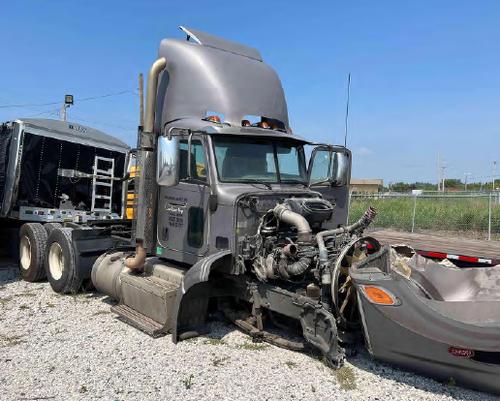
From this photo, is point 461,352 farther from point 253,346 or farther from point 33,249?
point 33,249

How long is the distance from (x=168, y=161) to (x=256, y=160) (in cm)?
126

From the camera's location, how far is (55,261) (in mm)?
8016

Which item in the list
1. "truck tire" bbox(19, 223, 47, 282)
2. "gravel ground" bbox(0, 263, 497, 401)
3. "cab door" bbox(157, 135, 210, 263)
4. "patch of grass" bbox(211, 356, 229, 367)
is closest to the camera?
"gravel ground" bbox(0, 263, 497, 401)

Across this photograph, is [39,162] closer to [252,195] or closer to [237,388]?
[252,195]

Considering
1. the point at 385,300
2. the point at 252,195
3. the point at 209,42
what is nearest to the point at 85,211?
the point at 209,42

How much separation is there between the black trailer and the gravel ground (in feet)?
9.48

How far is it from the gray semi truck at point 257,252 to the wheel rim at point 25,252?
4.26 ft

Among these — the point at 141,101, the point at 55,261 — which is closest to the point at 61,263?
the point at 55,261

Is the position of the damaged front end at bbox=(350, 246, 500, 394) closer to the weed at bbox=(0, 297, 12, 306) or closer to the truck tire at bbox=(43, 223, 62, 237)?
the weed at bbox=(0, 297, 12, 306)

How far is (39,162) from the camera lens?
8.93 meters

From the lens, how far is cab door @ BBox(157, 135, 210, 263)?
223 inches

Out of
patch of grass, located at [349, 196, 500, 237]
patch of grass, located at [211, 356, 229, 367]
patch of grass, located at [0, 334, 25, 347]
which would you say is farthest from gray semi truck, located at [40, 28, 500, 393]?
patch of grass, located at [349, 196, 500, 237]

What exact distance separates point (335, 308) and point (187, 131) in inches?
108

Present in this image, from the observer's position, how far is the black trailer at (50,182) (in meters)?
8.49
